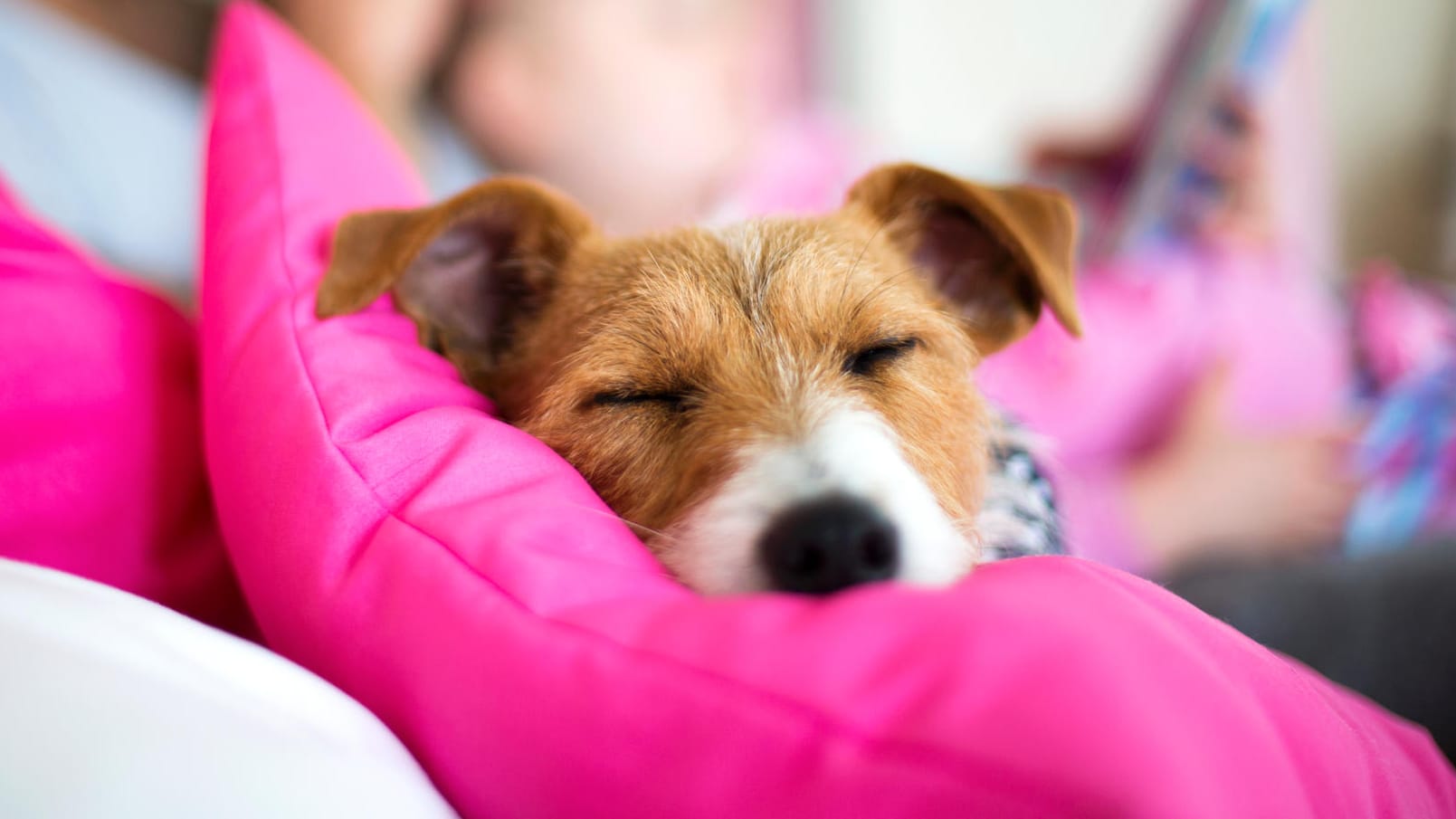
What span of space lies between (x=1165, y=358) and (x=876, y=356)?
197 cm

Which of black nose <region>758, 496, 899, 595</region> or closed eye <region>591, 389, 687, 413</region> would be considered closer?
black nose <region>758, 496, 899, 595</region>

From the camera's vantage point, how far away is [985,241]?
55.9 inches

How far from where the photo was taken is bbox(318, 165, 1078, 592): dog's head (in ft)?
2.82

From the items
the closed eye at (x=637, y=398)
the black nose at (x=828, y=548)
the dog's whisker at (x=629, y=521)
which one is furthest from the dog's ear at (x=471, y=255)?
the black nose at (x=828, y=548)

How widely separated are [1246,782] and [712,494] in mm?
552

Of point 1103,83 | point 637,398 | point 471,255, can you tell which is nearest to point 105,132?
point 471,255

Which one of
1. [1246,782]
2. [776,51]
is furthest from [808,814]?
[776,51]

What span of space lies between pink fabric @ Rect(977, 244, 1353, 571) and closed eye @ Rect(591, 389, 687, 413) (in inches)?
59.4

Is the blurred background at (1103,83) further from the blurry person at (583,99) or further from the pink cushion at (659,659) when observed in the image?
the pink cushion at (659,659)

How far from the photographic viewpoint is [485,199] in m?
1.23

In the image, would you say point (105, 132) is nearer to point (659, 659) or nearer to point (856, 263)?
point (856, 263)

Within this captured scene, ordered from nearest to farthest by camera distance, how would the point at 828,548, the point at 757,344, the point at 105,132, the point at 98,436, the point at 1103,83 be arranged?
the point at 828,548 → the point at 98,436 → the point at 757,344 → the point at 105,132 → the point at 1103,83

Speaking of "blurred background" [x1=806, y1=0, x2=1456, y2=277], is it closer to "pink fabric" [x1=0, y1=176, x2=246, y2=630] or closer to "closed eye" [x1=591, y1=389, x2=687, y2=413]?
"closed eye" [x1=591, y1=389, x2=687, y2=413]

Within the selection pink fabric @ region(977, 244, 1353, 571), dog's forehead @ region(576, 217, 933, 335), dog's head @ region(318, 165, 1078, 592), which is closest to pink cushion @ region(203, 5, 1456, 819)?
dog's head @ region(318, 165, 1078, 592)
